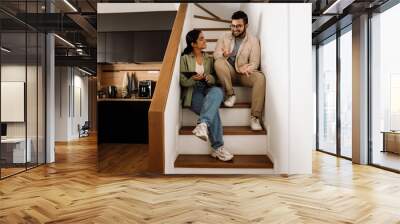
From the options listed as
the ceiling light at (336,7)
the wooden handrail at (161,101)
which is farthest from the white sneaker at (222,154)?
the ceiling light at (336,7)

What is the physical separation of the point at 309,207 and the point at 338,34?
12.7 ft

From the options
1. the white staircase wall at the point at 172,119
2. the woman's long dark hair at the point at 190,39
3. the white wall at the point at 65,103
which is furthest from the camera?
the white wall at the point at 65,103

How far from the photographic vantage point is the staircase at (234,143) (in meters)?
2.81

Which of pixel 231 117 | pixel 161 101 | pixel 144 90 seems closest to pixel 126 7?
pixel 144 90

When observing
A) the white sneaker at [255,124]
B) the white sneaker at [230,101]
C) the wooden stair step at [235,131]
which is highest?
the white sneaker at [230,101]

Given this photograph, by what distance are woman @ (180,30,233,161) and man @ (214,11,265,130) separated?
0.09m

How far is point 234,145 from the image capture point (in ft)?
9.43

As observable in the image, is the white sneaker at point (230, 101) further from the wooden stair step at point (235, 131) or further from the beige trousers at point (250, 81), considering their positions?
the wooden stair step at point (235, 131)

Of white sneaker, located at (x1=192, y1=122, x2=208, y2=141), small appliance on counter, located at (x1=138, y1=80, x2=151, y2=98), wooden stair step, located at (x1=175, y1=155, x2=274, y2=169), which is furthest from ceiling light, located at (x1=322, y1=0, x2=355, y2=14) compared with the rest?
small appliance on counter, located at (x1=138, y1=80, x2=151, y2=98)

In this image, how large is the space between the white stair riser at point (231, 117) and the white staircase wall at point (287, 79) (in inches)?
6.9

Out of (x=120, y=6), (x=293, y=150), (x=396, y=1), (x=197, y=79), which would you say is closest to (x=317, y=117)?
(x=396, y=1)

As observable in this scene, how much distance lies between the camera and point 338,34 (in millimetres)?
5484

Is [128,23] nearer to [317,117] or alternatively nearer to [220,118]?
[220,118]

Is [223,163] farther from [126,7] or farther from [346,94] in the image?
[346,94]
